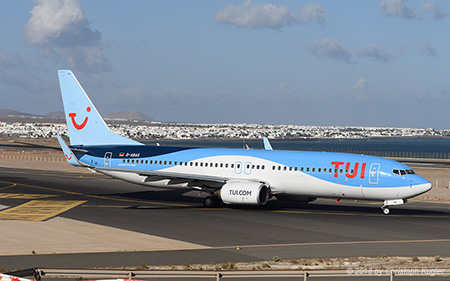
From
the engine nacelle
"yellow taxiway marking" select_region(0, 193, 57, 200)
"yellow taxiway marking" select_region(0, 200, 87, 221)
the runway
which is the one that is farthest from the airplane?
"yellow taxiway marking" select_region(0, 193, 57, 200)

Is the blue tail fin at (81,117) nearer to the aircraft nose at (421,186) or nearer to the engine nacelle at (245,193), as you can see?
the engine nacelle at (245,193)

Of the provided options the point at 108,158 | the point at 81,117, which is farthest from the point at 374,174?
the point at 81,117

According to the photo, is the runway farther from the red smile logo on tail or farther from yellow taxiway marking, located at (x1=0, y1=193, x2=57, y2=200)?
the red smile logo on tail

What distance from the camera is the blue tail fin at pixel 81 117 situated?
51000 millimetres

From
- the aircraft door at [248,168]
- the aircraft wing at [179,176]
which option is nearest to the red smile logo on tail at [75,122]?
the aircraft wing at [179,176]

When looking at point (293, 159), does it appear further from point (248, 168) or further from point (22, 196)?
point (22, 196)

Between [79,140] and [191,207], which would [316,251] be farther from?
[79,140]

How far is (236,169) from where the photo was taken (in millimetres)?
44312

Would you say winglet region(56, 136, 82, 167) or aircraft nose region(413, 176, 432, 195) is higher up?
winglet region(56, 136, 82, 167)

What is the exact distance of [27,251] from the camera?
26500mm

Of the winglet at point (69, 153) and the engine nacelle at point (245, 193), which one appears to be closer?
the engine nacelle at point (245, 193)

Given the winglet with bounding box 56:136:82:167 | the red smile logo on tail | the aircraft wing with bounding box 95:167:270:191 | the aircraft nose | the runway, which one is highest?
the red smile logo on tail

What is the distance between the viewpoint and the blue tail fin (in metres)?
51.0

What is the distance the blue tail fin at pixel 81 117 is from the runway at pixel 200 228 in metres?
4.90
